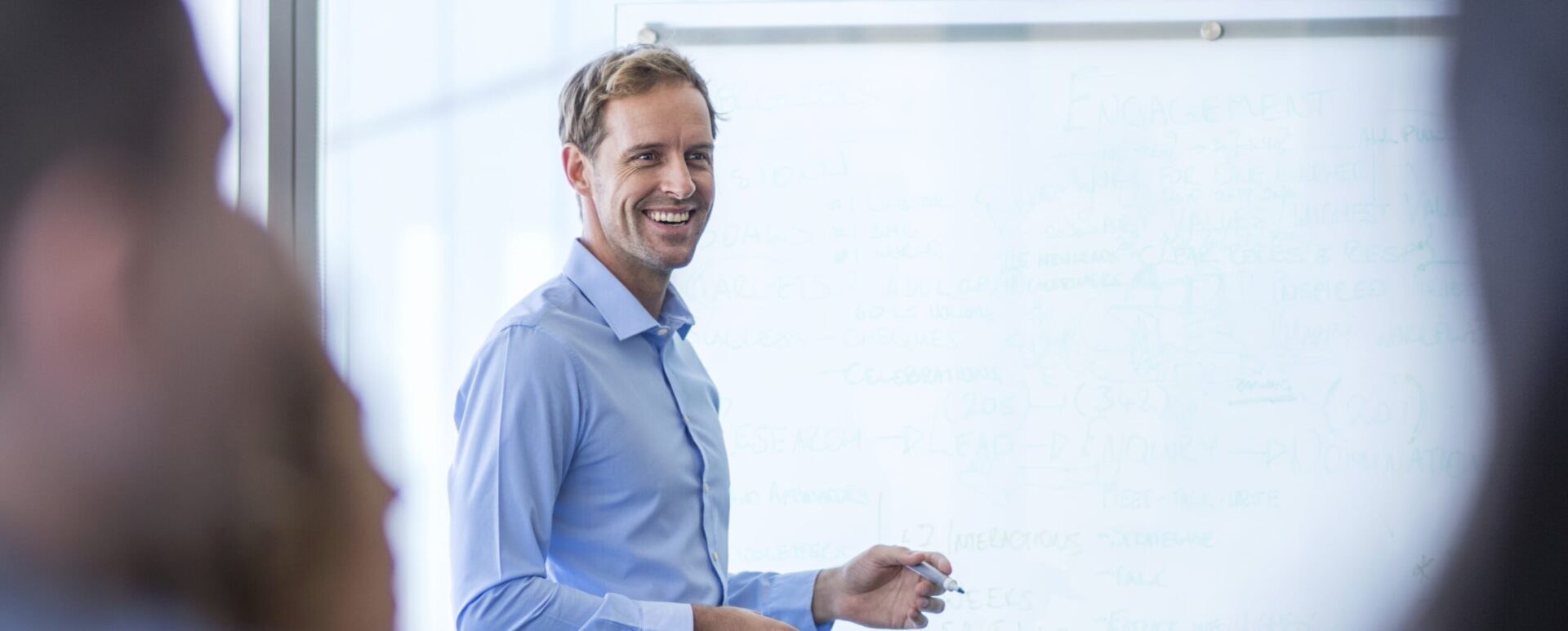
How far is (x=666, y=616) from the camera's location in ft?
3.53

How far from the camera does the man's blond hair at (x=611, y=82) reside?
1.21 metres

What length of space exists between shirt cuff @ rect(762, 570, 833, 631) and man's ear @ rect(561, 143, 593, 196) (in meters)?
0.50

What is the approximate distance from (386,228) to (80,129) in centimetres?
51

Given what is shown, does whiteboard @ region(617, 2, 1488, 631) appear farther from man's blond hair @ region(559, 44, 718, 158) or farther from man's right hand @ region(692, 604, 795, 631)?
man's right hand @ region(692, 604, 795, 631)

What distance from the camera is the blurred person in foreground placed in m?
1.98

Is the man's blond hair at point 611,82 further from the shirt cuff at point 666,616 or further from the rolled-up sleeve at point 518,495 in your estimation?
the shirt cuff at point 666,616

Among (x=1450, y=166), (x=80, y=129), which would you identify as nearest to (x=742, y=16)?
(x=80, y=129)

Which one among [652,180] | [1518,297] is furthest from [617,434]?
[1518,297]

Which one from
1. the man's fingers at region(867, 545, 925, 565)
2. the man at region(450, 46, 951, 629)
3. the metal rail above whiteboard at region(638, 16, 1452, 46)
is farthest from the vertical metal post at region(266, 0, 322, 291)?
the man's fingers at region(867, 545, 925, 565)

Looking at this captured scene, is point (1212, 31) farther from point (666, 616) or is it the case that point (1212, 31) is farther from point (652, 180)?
point (666, 616)

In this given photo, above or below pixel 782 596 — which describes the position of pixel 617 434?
above

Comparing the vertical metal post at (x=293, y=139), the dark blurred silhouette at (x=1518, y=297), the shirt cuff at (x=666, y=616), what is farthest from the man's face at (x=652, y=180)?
the dark blurred silhouette at (x=1518, y=297)

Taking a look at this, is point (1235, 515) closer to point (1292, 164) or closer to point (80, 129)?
point (1292, 164)

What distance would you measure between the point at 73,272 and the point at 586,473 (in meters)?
1.35
